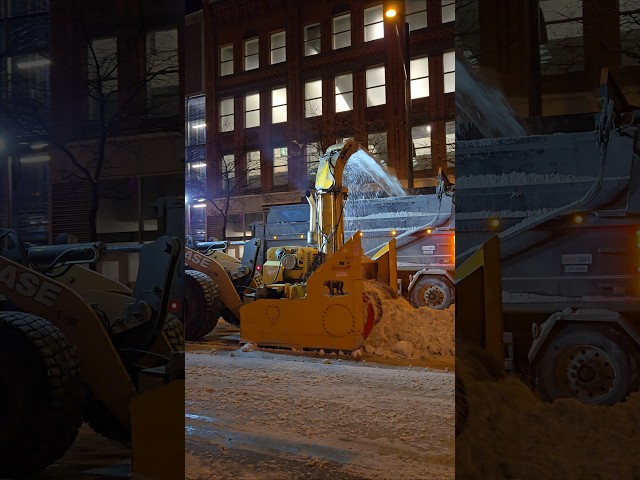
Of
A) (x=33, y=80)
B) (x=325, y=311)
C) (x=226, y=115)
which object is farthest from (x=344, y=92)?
(x=33, y=80)

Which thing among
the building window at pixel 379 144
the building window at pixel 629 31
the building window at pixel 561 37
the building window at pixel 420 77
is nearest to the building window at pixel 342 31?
the building window at pixel 420 77

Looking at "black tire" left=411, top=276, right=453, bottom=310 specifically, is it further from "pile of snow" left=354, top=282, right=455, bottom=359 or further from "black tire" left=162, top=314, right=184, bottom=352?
"black tire" left=162, top=314, right=184, bottom=352

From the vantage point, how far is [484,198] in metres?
2.13

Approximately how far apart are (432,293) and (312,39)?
680 inches

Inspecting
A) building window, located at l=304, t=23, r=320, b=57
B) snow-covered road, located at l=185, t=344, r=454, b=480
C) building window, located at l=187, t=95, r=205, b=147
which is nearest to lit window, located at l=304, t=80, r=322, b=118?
building window, located at l=304, t=23, r=320, b=57

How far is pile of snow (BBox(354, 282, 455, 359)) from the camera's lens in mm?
7426

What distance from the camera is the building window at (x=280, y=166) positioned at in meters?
24.2

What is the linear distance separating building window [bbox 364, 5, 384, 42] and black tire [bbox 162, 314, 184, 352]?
72.1 ft

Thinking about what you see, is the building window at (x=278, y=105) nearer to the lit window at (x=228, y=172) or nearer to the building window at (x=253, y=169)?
the building window at (x=253, y=169)

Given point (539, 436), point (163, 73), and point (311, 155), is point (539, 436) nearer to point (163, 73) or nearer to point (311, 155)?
point (163, 73)

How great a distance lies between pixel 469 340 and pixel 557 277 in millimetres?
407

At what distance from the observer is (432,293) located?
11.1m

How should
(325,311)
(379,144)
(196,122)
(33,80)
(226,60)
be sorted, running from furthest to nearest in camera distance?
(196,122) < (226,60) < (379,144) < (325,311) < (33,80)

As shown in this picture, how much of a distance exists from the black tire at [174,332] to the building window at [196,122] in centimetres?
2472
